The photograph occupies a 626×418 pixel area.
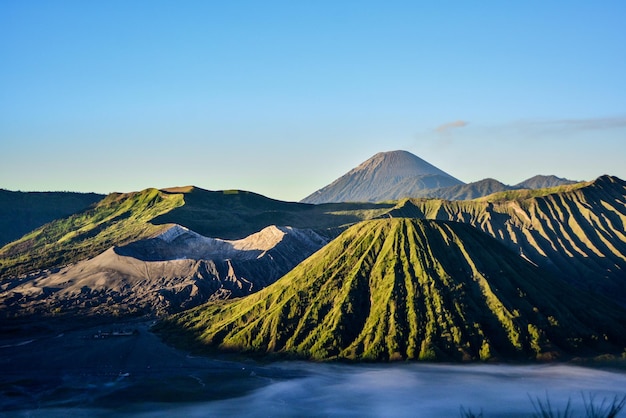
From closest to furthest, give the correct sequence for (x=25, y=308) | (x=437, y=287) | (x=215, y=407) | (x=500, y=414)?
(x=500, y=414) < (x=215, y=407) < (x=437, y=287) < (x=25, y=308)

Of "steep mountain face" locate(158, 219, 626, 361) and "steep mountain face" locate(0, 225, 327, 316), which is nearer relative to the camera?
"steep mountain face" locate(158, 219, 626, 361)

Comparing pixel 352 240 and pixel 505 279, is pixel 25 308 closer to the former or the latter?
pixel 352 240

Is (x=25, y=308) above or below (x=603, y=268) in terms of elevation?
below

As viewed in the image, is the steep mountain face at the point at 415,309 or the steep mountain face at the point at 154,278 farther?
the steep mountain face at the point at 154,278

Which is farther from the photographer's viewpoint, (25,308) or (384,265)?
(25,308)

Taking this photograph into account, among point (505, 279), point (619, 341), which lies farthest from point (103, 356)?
point (619, 341)
